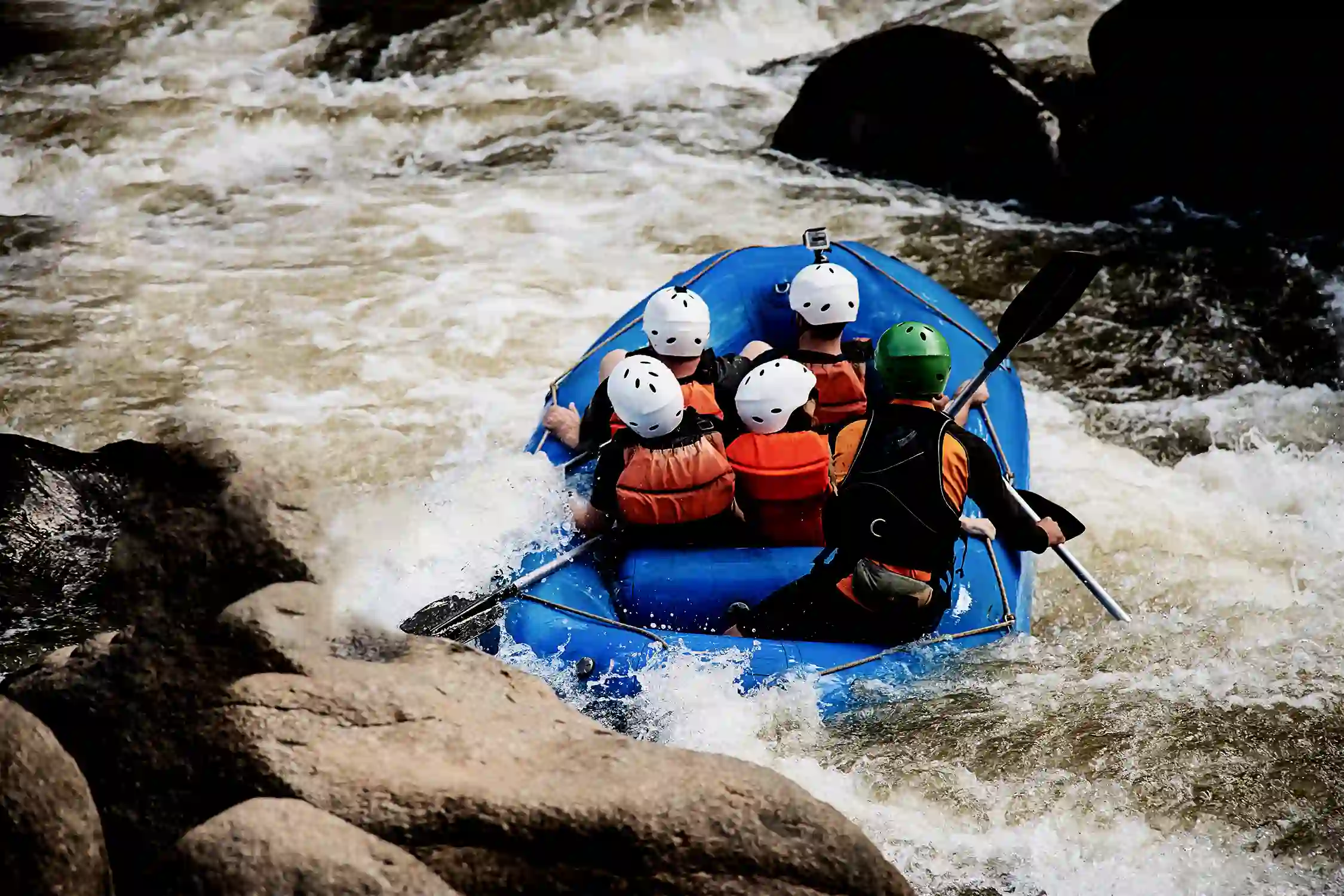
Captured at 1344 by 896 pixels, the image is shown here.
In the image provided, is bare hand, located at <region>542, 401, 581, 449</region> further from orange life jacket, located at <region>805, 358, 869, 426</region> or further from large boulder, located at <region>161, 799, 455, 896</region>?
large boulder, located at <region>161, 799, 455, 896</region>

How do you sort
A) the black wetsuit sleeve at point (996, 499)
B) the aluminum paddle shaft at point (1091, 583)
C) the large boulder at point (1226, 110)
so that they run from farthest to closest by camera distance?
the large boulder at point (1226, 110)
the aluminum paddle shaft at point (1091, 583)
the black wetsuit sleeve at point (996, 499)

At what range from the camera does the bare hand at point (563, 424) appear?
14.9 feet

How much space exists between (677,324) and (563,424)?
69 cm

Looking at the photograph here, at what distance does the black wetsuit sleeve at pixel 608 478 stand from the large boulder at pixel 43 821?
6.71 ft

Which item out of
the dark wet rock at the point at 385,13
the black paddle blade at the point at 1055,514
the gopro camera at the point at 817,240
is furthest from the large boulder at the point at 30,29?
the black paddle blade at the point at 1055,514

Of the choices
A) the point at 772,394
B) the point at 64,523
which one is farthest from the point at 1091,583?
the point at 64,523

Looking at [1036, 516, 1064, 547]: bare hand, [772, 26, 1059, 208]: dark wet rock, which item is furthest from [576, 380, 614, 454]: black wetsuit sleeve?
[772, 26, 1059, 208]: dark wet rock

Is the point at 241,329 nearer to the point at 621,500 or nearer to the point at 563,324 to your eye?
the point at 563,324

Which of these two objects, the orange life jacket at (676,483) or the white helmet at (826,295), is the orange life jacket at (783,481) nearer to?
the orange life jacket at (676,483)

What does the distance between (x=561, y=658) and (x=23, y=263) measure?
238 inches

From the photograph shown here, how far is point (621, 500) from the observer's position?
3.81 metres

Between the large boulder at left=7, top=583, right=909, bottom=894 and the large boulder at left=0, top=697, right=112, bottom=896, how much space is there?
5cm

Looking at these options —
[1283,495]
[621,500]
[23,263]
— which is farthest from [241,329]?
[1283,495]

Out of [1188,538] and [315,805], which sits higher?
[315,805]
